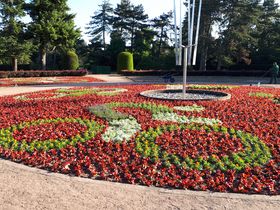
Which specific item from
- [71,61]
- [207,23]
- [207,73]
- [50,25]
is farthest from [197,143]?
[207,23]

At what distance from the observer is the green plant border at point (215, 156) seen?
191 inches

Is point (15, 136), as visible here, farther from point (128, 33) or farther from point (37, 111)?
point (128, 33)

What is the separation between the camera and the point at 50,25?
30406 millimetres

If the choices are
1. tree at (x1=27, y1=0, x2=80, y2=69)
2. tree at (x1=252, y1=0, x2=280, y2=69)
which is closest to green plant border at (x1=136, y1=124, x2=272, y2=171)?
tree at (x1=27, y1=0, x2=80, y2=69)

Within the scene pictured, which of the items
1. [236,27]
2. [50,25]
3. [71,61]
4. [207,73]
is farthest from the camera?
[71,61]

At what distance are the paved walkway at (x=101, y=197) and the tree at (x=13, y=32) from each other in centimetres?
2648

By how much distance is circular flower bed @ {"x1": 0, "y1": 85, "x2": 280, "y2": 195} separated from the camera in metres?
4.53

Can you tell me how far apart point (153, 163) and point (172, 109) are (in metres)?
4.03

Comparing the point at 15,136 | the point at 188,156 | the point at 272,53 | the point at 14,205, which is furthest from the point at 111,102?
the point at 272,53

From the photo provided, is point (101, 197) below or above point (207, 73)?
below

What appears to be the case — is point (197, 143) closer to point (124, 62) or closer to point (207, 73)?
point (207, 73)

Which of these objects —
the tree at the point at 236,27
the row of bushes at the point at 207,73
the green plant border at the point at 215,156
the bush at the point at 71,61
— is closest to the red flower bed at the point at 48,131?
the green plant border at the point at 215,156

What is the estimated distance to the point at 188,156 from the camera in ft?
17.2

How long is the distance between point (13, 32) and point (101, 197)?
29308 millimetres
